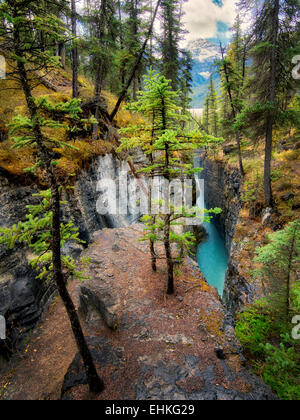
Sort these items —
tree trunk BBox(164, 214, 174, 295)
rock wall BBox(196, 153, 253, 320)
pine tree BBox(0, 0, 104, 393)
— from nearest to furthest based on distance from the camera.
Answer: pine tree BBox(0, 0, 104, 393), tree trunk BBox(164, 214, 174, 295), rock wall BBox(196, 153, 253, 320)

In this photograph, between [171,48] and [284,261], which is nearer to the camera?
[284,261]

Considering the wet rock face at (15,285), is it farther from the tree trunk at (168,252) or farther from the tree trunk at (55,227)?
the tree trunk at (168,252)

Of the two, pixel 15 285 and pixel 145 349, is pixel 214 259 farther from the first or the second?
pixel 15 285

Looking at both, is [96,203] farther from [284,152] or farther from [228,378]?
[284,152]

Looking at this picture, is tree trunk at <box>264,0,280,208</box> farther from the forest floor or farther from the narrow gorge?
the forest floor

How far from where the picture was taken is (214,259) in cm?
2138

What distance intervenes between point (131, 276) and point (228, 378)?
5249mm

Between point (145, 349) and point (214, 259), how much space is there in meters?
17.5

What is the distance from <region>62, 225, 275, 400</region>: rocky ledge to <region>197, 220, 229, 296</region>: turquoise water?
34.0 feet

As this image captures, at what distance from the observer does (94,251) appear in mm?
10906

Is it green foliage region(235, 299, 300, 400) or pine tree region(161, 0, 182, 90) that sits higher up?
pine tree region(161, 0, 182, 90)

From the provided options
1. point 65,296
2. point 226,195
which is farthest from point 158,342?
point 226,195

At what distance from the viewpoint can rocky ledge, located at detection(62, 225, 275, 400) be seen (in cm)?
463

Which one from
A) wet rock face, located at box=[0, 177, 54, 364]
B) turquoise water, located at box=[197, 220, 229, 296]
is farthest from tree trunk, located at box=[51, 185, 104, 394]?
turquoise water, located at box=[197, 220, 229, 296]
